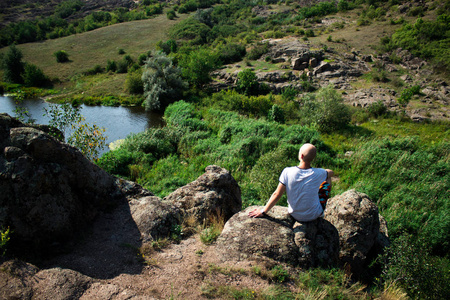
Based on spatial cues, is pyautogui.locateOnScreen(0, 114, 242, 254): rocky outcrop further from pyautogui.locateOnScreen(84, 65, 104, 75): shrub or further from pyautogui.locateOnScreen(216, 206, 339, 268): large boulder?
pyautogui.locateOnScreen(84, 65, 104, 75): shrub

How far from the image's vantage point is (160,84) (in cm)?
3033

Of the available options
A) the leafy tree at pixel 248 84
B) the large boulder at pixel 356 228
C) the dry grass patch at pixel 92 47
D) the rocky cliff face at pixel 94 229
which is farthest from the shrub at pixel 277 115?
the dry grass patch at pixel 92 47

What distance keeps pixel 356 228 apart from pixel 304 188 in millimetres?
2835

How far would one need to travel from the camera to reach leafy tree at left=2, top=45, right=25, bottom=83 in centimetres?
3897

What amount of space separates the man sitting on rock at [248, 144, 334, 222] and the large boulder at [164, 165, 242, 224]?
2.35m

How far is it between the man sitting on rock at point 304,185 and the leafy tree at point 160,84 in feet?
89.9

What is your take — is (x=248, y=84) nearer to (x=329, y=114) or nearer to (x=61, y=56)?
(x=329, y=114)

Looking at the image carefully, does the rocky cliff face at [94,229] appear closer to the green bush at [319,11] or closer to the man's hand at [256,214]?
the man's hand at [256,214]

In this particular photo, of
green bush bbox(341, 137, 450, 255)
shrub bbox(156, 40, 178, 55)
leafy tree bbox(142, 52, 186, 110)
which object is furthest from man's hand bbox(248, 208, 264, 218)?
shrub bbox(156, 40, 178, 55)

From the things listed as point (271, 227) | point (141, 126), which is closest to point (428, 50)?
point (141, 126)

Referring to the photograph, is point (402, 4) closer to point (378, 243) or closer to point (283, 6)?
point (283, 6)

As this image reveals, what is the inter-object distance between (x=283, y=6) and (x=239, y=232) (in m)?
87.6

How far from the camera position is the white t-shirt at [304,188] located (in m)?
4.34

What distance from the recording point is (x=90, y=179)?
18.8ft
